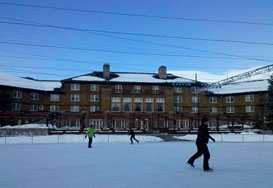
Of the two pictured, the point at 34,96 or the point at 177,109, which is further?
the point at 177,109

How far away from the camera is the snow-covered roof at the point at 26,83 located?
145ft

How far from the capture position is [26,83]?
48.2 meters

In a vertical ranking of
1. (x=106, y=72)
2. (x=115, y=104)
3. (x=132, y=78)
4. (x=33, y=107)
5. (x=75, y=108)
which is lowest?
(x=75, y=108)

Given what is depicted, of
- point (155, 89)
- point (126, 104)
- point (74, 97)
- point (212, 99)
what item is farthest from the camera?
point (212, 99)

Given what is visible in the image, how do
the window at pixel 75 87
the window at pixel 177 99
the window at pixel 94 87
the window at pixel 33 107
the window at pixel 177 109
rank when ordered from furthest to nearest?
the window at pixel 177 99 < the window at pixel 177 109 < the window at pixel 94 87 < the window at pixel 75 87 < the window at pixel 33 107

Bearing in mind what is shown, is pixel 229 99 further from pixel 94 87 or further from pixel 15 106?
pixel 15 106

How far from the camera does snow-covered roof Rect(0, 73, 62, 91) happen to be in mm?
→ 44156

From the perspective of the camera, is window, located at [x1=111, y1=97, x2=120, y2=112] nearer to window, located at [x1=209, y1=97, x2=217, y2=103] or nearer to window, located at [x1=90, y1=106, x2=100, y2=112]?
window, located at [x1=90, y1=106, x2=100, y2=112]

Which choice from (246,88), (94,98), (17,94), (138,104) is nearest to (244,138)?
(138,104)

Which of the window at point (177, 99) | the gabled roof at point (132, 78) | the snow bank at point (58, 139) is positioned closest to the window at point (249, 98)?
the gabled roof at point (132, 78)

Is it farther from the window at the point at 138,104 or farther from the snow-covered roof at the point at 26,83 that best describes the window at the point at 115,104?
the snow-covered roof at the point at 26,83

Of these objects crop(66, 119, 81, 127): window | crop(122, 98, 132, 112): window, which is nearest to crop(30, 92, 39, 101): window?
crop(66, 119, 81, 127): window

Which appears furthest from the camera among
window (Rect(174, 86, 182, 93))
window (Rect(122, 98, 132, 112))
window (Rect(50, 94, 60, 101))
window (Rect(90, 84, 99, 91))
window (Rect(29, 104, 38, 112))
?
window (Rect(174, 86, 182, 93))

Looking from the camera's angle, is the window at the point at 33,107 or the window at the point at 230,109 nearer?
the window at the point at 33,107
